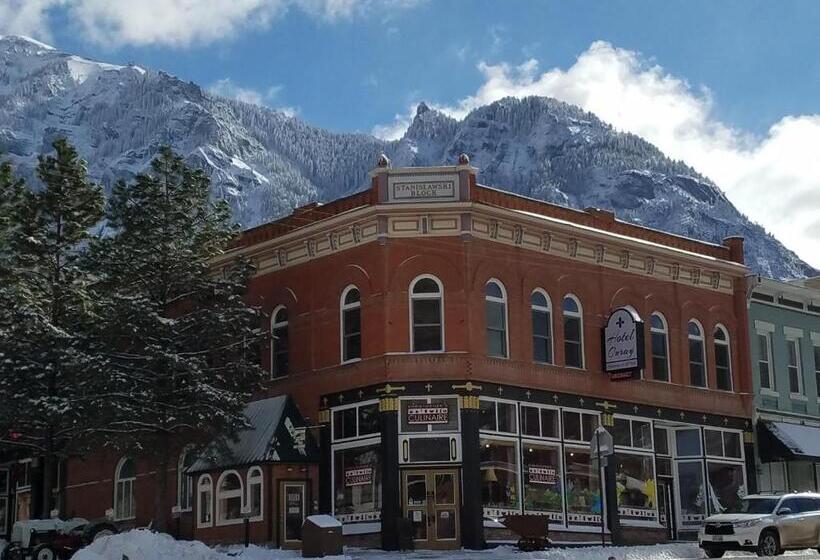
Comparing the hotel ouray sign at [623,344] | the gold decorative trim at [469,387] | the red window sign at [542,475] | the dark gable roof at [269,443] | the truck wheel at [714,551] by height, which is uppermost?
the hotel ouray sign at [623,344]

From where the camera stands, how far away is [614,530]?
132ft

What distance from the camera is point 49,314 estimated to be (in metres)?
41.6

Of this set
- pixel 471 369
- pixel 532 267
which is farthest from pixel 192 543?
pixel 532 267

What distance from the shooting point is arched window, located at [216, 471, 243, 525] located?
39094 millimetres

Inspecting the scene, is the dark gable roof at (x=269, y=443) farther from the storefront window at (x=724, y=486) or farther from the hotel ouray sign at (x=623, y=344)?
the storefront window at (x=724, y=486)

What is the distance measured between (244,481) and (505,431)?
8320 millimetres

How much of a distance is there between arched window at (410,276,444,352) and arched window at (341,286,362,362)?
6.09 feet

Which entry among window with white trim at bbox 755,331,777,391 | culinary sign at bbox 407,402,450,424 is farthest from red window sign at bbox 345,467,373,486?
window with white trim at bbox 755,331,777,391

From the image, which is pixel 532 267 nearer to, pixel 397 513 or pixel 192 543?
pixel 397 513

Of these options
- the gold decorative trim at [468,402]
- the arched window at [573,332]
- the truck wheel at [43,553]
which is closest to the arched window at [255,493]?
the truck wheel at [43,553]

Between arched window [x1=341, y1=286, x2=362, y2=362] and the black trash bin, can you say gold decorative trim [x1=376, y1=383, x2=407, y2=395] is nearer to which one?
arched window [x1=341, y1=286, x2=362, y2=362]

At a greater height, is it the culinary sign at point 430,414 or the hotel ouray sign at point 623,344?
the hotel ouray sign at point 623,344

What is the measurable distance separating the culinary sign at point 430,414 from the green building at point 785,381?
580 inches

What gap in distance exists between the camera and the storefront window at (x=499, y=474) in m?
37.1
